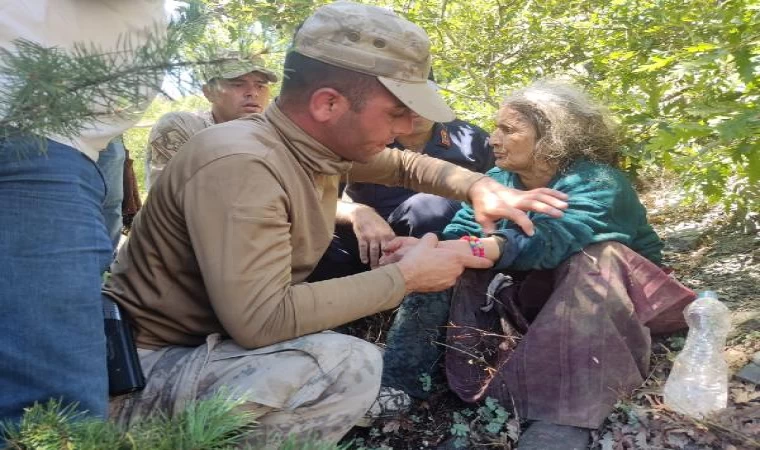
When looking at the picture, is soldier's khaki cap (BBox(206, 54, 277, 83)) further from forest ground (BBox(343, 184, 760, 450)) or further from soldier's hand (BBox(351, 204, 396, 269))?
soldier's hand (BBox(351, 204, 396, 269))

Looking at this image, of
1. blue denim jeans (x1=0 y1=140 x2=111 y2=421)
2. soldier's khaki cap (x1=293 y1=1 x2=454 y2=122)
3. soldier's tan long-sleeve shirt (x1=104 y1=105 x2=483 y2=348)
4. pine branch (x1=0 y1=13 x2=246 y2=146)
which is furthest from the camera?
soldier's khaki cap (x1=293 y1=1 x2=454 y2=122)

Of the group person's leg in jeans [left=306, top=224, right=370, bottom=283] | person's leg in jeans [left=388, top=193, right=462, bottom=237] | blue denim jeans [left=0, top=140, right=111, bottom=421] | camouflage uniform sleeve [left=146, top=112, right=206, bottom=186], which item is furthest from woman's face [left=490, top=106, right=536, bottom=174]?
blue denim jeans [left=0, top=140, right=111, bottom=421]

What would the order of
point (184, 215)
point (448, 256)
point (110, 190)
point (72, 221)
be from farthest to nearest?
point (110, 190), point (448, 256), point (184, 215), point (72, 221)

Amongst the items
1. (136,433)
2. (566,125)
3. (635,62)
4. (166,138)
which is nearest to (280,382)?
(136,433)

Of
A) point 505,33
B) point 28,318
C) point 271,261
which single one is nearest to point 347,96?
point 271,261

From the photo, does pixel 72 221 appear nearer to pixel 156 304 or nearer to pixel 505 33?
pixel 156 304

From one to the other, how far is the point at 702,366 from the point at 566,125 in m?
1.17

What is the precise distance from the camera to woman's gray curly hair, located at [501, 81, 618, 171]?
3.08 meters

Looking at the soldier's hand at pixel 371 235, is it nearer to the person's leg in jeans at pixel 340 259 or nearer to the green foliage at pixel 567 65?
the person's leg in jeans at pixel 340 259

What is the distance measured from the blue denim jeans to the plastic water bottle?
2044 mm

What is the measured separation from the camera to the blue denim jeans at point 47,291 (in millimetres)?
1661

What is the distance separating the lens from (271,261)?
189 cm

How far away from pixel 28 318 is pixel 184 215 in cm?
50

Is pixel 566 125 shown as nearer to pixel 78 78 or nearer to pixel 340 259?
pixel 340 259
